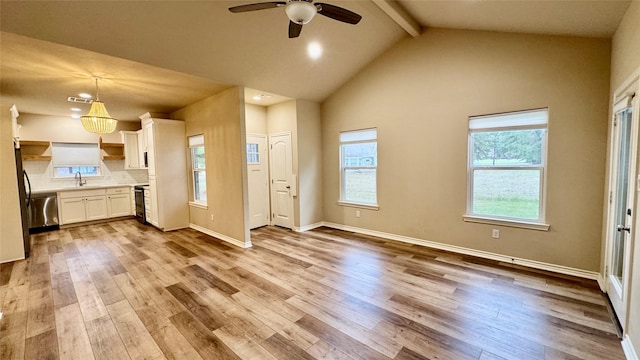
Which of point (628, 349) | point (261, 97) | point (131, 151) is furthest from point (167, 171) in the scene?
point (628, 349)

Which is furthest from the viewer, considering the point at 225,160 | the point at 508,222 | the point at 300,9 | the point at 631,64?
the point at 225,160

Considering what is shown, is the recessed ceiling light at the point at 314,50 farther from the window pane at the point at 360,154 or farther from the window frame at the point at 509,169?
the window frame at the point at 509,169

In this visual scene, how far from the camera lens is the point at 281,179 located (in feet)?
18.6

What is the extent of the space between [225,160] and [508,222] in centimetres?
441

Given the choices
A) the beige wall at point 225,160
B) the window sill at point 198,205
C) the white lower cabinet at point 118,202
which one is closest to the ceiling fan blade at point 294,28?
the beige wall at point 225,160

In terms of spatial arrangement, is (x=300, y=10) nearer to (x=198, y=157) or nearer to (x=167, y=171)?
(x=198, y=157)

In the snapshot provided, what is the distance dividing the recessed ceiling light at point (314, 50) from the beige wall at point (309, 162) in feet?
4.08

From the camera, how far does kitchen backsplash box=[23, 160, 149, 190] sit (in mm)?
5996

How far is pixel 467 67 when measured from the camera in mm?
3693

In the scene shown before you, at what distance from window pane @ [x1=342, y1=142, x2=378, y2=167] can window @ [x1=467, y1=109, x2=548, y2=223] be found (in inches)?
63.0

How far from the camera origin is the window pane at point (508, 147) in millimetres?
3318

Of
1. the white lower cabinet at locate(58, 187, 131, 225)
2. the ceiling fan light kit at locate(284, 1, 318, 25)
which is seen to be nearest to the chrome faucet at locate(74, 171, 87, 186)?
the white lower cabinet at locate(58, 187, 131, 225)

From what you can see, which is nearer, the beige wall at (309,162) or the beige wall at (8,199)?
the beige wall at (8,199)

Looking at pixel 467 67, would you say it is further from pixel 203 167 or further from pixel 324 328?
pixel 203 167
